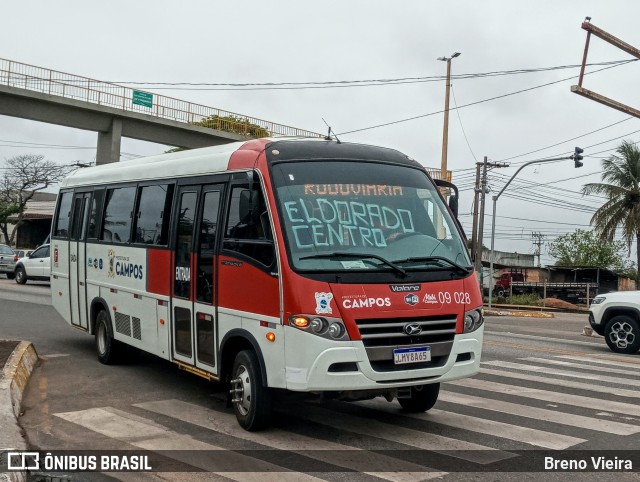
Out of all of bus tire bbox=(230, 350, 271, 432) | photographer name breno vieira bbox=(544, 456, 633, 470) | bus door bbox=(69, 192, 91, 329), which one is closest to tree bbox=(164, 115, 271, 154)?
bus door bbox=(69, 192, 91, 329)

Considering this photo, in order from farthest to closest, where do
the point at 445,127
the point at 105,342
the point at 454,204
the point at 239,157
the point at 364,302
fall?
the point at 445,127 → the point at 105,342 → the point at 454,204 → the point at 239,157 → the point at 364,302

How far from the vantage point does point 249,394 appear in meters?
7.36

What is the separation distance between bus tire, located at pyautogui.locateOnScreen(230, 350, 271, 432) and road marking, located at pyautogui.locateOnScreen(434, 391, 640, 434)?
270 centimetres

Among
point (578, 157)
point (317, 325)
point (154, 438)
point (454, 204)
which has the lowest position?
point (154, 438)

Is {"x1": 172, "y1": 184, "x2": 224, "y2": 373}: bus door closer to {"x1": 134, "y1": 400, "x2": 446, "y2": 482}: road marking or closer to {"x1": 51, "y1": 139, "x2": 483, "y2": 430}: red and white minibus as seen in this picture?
{"x1": 51, "y1": 139, "x2": 483, "y2": 430}: red and white minibus

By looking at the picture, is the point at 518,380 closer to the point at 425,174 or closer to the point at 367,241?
the point at 425,174

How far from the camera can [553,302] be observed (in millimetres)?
42562

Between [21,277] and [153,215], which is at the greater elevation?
[153,215]

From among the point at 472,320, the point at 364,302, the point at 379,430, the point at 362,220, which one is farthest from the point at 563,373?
the point at 364,302

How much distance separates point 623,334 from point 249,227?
10.6 m

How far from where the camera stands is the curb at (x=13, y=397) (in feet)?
20.1

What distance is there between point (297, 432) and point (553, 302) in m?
37.6

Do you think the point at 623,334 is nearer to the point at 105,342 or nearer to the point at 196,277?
the point at 105,342

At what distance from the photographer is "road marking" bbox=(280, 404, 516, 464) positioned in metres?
6.70
